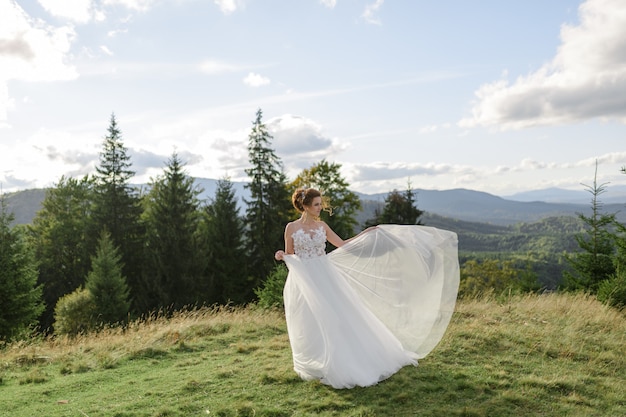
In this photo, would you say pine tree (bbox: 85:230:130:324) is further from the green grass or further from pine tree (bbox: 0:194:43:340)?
the green grass

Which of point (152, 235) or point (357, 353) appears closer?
point (357, 353)

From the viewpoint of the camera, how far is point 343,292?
24.9 ft

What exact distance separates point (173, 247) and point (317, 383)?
3483 centimetres

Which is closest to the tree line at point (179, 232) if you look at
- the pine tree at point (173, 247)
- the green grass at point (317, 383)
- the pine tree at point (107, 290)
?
the pine tree at point (173, 247)

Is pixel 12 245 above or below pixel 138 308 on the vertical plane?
above

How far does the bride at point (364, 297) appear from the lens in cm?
716

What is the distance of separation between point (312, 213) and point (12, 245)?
25.4 metres

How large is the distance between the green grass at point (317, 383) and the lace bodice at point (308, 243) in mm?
1930

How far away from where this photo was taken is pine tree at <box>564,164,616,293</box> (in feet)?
70.6

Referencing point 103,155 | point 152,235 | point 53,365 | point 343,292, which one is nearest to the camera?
point 343,292

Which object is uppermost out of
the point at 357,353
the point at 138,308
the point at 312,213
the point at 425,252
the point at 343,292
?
the point at 312,213

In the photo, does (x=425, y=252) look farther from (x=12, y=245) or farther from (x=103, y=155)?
(x=103, y=155)

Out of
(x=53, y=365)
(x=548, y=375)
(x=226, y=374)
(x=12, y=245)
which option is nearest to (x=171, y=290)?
(x=12, y=245)

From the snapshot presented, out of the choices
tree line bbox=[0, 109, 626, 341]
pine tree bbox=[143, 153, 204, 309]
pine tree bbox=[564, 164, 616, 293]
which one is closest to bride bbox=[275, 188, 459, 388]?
pine tree bbox=[564, 164, 616, 293]
